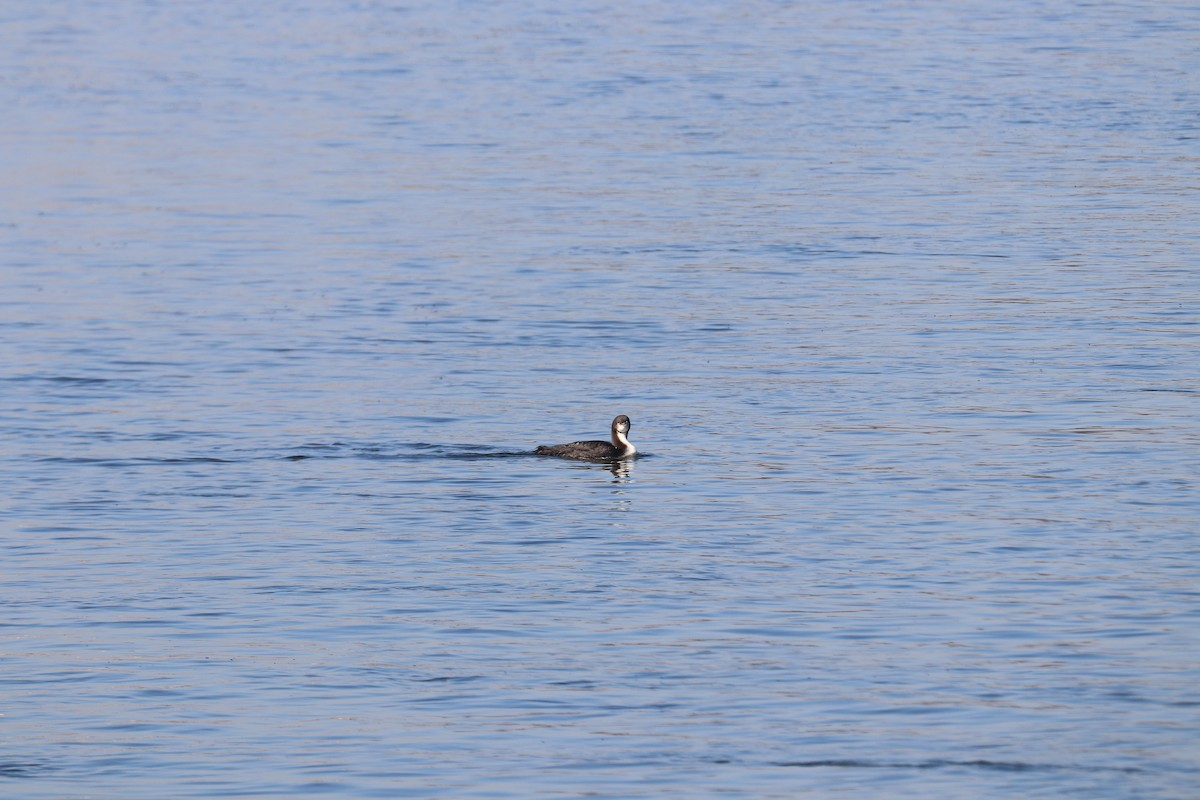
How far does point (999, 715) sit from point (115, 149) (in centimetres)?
2884

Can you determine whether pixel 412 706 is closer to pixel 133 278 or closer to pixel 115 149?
pixel 133 278

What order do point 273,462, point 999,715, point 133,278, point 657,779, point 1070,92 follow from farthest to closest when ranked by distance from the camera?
point 1070,92 → point 133,278 → point 273,462 → point 999,715 → point 657,779

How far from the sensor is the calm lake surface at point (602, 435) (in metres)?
13.1

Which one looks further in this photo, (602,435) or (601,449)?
(602,435)

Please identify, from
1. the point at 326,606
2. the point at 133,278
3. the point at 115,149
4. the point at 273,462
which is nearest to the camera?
the point at 326,606

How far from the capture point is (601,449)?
65.5ft

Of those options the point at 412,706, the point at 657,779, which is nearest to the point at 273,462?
the point at 412,706

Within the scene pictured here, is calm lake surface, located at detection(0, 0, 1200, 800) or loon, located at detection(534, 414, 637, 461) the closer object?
calm lake surface, located at detection(0, 0, 1200, 800)

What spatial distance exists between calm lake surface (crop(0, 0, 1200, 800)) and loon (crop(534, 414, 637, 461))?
0.50 ft

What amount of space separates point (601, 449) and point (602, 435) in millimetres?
1503

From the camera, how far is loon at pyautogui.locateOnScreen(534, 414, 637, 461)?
65.4 ft

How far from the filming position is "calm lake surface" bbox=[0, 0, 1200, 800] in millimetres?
13078

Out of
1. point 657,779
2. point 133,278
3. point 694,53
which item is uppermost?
point 694,53

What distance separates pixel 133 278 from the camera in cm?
2934
